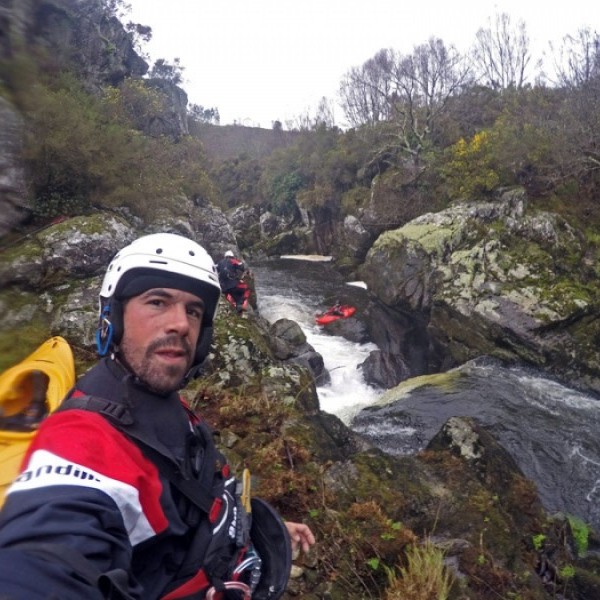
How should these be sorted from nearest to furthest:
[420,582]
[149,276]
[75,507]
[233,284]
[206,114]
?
[75,507] → [149,276] → [420,582] → [233,284] → [206,114]

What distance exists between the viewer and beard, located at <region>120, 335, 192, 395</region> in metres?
1.69

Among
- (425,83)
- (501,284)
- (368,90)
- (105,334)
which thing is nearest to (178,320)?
(105,334)

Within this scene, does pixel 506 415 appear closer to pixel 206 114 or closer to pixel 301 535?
pixel 301 535

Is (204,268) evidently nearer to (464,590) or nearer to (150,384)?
(150,384)

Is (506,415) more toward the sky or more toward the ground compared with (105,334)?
more toward the ground

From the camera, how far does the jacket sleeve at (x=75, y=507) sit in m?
0.96

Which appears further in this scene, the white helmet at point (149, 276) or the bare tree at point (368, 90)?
the bare tree at point (368, 90)

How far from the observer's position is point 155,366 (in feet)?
5.63

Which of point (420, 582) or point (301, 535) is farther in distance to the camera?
point (420, 582)

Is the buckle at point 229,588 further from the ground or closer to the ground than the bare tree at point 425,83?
closer to the ground

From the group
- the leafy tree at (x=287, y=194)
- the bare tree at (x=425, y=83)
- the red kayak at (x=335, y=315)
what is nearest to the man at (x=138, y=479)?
the red kayak at (x=335, y=315)

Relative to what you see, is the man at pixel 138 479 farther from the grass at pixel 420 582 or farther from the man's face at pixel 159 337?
the grass at pixel 420 582

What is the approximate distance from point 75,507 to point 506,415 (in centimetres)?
894

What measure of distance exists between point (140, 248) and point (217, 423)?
343 centimetres
